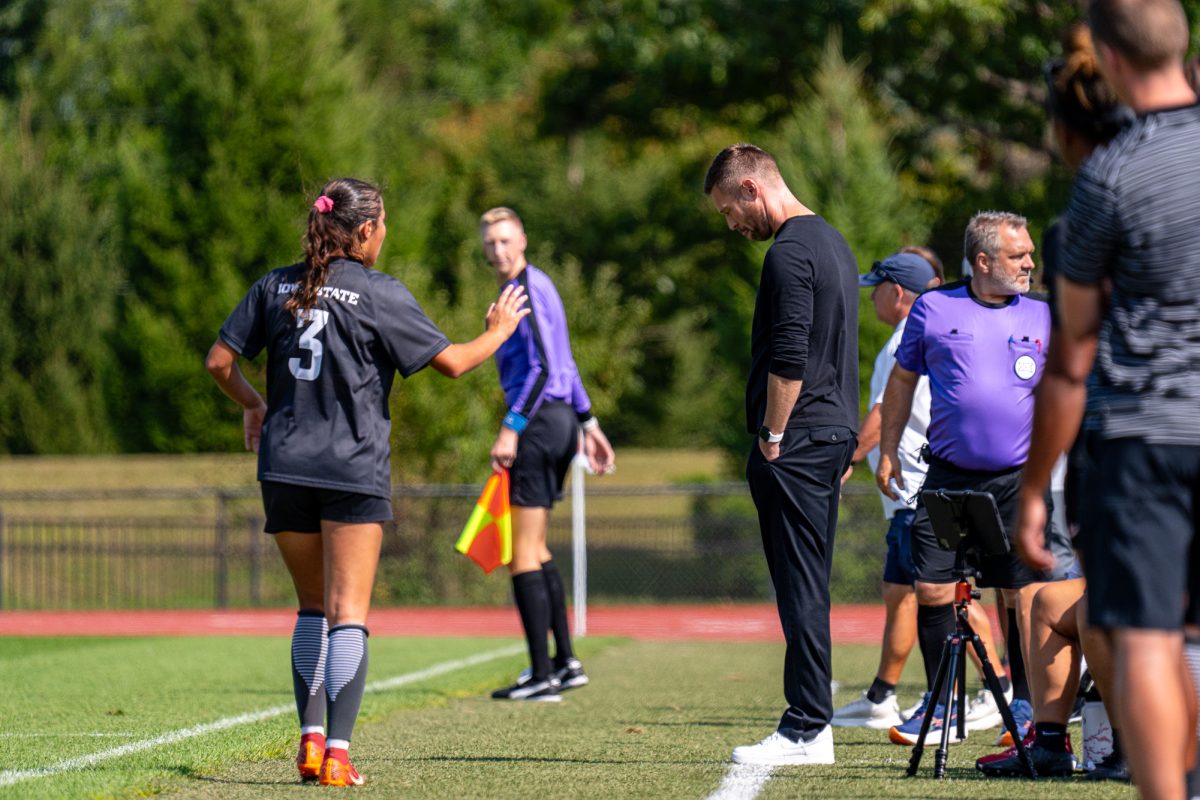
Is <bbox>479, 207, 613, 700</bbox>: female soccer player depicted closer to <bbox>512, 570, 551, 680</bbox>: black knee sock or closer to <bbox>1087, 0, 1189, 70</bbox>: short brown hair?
<bbox>512, 570, 551, 680</bbox>: black knee sock

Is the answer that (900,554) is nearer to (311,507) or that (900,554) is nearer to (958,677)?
A: (958,677)

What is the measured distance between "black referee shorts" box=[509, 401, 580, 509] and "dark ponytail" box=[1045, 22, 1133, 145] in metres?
4.98

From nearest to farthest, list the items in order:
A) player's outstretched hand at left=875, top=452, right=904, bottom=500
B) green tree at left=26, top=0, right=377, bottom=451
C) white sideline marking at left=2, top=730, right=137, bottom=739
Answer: player's outstretched hand at left=875, top=452, right=904, bottom=500, white sideline marking at left=2, top=730, right=137, bottom=739, green tree at left=26, top=0, right=377, bottom=451

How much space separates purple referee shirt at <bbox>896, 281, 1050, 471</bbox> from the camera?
5.83 m

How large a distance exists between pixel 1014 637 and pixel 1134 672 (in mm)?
3594

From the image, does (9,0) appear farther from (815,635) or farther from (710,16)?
(815,635)

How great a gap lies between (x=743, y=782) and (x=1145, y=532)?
215 cm

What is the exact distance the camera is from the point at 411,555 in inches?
824

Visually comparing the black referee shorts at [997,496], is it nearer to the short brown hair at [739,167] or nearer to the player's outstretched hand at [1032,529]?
the short brown hair at [739,167]

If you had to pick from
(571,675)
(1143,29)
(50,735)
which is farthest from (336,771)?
(571,675)

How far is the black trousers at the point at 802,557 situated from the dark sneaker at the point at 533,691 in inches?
118

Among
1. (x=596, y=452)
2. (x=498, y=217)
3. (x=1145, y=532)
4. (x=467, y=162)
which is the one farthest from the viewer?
(x=467, y=162)

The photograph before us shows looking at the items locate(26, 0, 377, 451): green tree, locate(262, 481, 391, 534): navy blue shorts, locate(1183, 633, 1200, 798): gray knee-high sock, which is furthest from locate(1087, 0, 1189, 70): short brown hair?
locate(26, 0, 377, 451): green tree

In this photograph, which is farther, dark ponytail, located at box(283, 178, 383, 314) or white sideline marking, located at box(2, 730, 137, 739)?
white sideline marking, located at box(2, 730, 137, 739)
